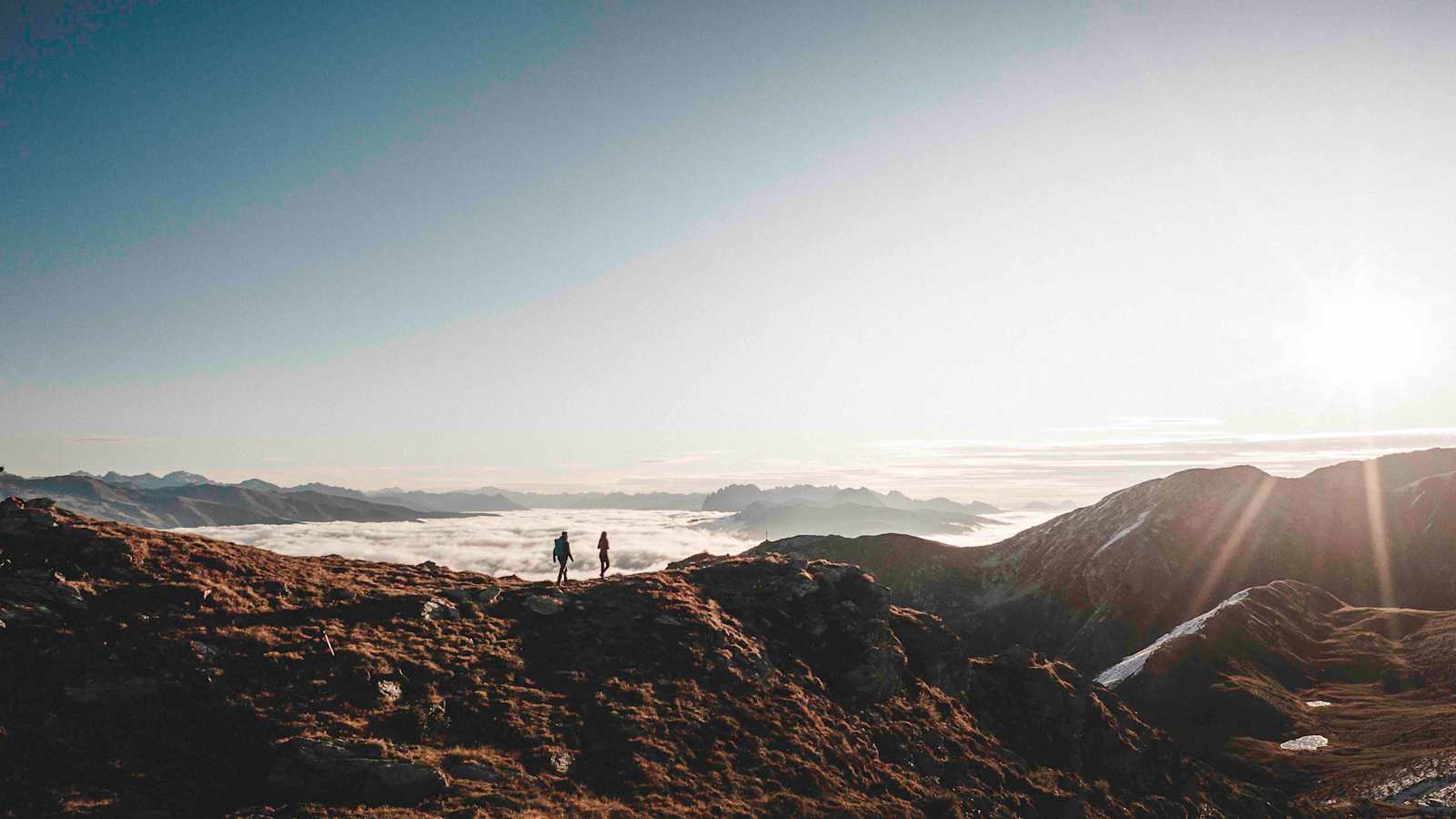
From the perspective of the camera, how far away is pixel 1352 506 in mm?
160625

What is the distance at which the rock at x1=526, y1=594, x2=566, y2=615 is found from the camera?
34094 mm

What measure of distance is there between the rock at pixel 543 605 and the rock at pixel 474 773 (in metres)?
13.0

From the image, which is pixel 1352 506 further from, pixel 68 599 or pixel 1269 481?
pixel 68 599

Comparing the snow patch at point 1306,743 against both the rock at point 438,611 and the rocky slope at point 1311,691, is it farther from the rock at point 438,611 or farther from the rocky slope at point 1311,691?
the rock at point 438,611

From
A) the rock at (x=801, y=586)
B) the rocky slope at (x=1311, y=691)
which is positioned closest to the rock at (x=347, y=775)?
the rock at (x=801, y=586)

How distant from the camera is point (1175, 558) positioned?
471 ft

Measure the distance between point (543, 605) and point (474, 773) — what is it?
13945 mm

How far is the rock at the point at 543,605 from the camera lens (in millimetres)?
34094

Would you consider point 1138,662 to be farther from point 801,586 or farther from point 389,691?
point 389,691

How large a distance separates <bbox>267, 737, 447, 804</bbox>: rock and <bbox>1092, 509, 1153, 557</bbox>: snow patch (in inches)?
6596

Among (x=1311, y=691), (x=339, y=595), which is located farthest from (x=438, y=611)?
(x=1311, y=691)

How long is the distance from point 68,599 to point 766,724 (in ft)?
98.0

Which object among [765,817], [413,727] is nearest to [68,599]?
[413,727]

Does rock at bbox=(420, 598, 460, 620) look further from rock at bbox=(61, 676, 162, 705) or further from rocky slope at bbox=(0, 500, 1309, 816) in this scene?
rock at bbox=(61, 676, 162, 705)
